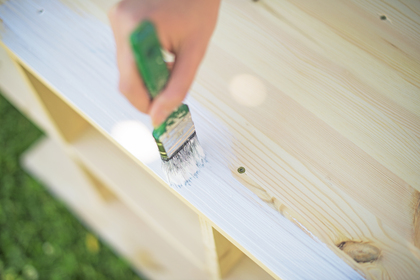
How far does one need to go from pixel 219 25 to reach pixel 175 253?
2.88ft

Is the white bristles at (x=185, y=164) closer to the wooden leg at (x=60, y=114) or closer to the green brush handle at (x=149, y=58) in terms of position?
the green brush handle at (x=149, y=58)

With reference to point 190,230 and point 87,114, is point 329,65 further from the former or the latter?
point 190,230

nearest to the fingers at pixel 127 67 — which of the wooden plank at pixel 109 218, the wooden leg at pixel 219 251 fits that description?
the wooden leg at pixel 219 251

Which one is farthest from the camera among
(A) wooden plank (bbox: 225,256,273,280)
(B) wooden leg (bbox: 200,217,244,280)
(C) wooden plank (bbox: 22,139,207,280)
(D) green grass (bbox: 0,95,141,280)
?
(D) green grass (bbox: 0,95,141,280)

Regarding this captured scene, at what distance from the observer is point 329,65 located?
68 centimetres

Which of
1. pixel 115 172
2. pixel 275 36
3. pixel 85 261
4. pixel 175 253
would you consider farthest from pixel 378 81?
pixel 85 261

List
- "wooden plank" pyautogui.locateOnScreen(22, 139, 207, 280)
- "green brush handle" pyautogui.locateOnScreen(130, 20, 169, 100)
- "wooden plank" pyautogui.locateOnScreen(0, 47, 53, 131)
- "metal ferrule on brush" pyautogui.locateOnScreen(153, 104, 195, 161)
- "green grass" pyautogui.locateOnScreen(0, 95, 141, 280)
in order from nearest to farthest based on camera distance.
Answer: "green brush handle" pyautogui.locateOnScreen(130, 20, 169, 100) < "metal ferrule on brush" pyautogui.locateOnScreen(153, 104, 195, 161) < "wooden plank" pyautogui.locateOnScreen(0, 47, 53, 131) < "wooden plank" pyautogui.locateOnScreen(22, 139, 207, 280) < "green grass" pyautogui.locateOnScreen(0, 95, 141, 280)

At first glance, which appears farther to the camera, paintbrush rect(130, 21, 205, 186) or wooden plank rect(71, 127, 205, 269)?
wooden plank rect(71, 127, 205, 269)

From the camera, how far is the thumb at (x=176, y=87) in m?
0.45

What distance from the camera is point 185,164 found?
57 centimetres

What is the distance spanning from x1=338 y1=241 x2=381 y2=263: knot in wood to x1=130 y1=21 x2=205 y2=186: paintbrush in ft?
0.85

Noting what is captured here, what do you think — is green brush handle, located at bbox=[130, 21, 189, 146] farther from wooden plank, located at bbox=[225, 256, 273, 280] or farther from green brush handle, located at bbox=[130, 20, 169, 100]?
wooden plank, located at bbox=[225, 256, 273, 280]

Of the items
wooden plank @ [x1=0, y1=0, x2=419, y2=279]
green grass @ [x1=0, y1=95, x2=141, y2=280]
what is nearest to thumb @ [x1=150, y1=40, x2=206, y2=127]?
wooden plank @ [x1=0, y1=0, x2=419, y2=279]

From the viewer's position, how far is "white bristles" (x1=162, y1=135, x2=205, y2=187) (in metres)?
0.56
